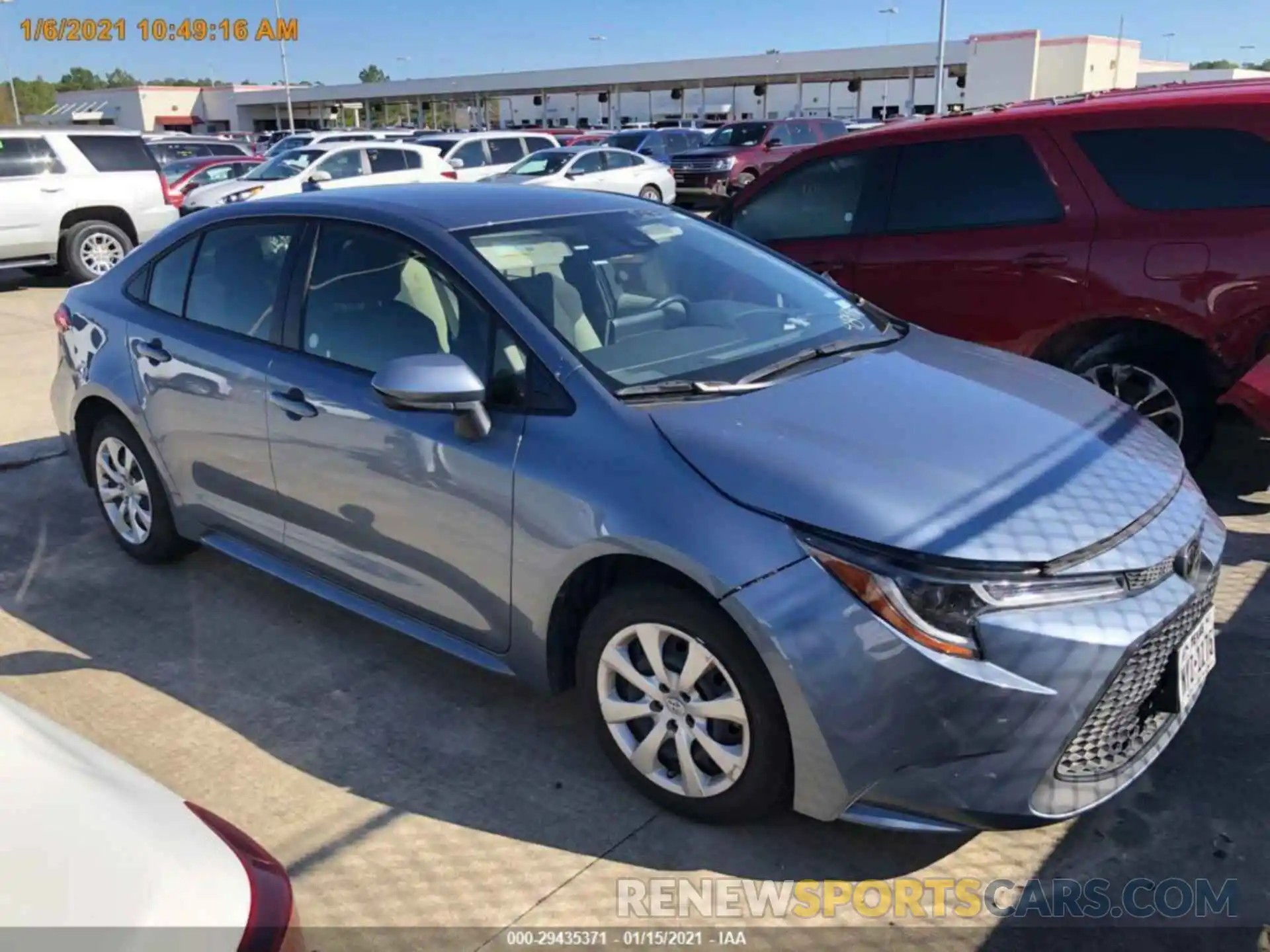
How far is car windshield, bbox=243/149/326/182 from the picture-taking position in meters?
17.4

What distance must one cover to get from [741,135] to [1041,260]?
2109cm

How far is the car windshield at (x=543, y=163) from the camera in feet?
63.5

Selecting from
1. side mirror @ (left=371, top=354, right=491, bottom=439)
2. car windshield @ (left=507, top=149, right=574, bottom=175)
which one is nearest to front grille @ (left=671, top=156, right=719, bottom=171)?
car windshield @ (left=507, top=149, right=574, bottom=175)

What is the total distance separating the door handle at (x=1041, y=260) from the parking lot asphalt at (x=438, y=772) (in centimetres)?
148

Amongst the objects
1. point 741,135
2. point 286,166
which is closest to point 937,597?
point 286,166

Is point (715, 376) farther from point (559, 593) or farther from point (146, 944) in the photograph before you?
point (146, 944)

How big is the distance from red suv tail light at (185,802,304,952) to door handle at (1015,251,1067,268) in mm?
4571

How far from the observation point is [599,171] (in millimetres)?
19766

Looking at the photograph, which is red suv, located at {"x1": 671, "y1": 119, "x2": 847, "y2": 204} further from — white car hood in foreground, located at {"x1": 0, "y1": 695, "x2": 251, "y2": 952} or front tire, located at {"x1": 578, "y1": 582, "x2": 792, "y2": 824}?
white car hood in foreground, located at {"x1": 0, "y1": 695, "x2": 251, "y2": 952}

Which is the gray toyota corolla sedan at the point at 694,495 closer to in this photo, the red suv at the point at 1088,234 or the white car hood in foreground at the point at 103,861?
the white car hood in foreground at the point at 103,861

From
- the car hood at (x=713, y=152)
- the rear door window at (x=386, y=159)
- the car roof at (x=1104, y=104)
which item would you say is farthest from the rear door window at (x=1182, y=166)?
the car hood at (x=713, y=152)

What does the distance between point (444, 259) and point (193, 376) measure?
133 cm

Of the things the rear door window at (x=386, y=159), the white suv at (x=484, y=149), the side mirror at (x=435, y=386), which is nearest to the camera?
the side mirror at (x=435, y=386)

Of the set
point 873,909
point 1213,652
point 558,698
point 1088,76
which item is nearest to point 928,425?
point 1213,652
